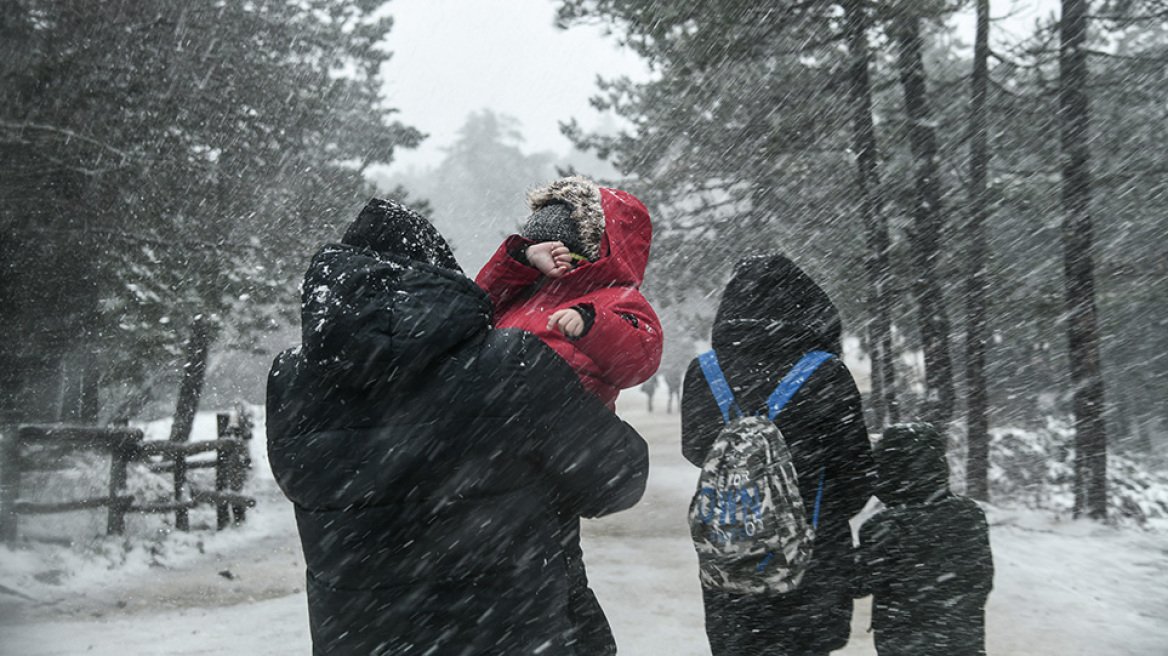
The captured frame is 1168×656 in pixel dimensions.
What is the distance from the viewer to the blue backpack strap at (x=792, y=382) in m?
2.75

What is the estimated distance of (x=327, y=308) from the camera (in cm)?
159

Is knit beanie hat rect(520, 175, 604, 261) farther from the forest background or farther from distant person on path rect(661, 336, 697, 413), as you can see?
distant person on path rect(661, 336, 697, 413)

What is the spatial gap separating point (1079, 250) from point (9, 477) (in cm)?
1299

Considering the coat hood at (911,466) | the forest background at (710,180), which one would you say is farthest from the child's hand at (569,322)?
the forest background at (710,180)

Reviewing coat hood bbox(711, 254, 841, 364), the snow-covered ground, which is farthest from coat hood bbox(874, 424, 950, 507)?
the snow-covered ground

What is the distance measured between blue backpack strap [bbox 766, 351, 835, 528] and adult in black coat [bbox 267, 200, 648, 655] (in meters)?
1.19

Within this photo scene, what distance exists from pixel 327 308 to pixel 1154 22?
1194 cm

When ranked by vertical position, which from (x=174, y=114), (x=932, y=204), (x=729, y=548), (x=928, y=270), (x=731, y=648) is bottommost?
(x=731, y=648)

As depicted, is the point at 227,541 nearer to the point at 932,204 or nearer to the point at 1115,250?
the point at 932,204

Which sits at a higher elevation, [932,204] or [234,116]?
[234,116]

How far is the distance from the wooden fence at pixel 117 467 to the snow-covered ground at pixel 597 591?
34 cm

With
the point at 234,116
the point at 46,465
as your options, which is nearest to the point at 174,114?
the point at 234,116

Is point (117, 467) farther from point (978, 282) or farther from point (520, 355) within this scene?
point (978, 282)

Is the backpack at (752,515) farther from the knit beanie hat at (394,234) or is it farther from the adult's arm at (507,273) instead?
the knit beanie hat at (394,234)
